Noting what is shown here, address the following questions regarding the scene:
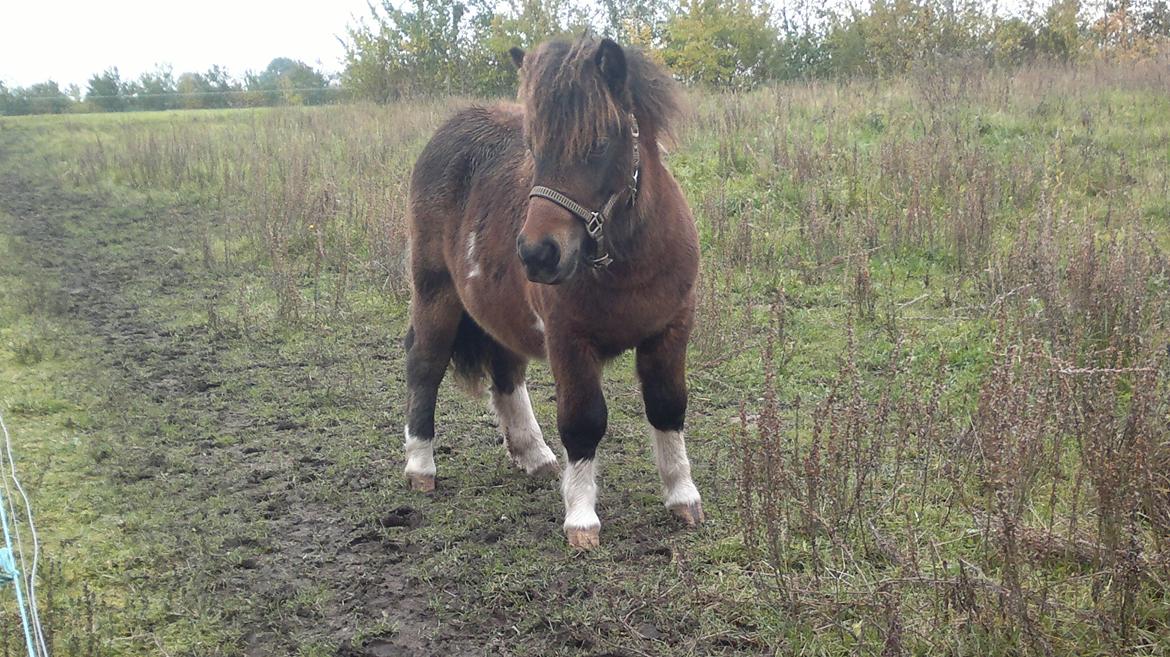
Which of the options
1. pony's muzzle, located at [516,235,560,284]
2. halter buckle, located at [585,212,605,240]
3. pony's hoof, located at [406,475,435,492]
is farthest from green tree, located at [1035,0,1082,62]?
pony's muzzle, located at [516,235,560,284]

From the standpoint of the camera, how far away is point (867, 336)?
6.16 meters

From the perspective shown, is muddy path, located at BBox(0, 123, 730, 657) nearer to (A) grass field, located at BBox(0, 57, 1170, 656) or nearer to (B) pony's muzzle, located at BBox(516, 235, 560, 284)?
(A) grass field, located at BBox(0, 57, 1170, 656)

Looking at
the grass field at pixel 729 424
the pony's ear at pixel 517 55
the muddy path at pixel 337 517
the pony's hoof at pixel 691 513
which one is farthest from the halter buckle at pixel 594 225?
the pony's hoof at pixel 691 513

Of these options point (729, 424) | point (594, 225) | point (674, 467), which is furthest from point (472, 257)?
point (729, 424)

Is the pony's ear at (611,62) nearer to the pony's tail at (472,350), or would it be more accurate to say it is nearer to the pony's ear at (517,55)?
the pony's ear at (517,55)

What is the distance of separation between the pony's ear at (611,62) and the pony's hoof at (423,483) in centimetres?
230

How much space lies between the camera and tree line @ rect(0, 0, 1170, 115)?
1630 cm

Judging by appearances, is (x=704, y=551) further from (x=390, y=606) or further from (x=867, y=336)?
(x=867, y=336)

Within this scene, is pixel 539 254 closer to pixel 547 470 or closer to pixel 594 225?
pixel 594 225

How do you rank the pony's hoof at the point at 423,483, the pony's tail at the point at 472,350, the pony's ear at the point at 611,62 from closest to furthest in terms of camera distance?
1. the pony's ear at the point at 611,62
2. the pony's hoof at the point at 423,483
3. the pony's tail at the point at 472,350

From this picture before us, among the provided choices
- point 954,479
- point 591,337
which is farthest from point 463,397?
point 954,479

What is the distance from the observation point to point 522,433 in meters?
4.79

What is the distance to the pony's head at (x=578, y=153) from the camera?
3.19 metres

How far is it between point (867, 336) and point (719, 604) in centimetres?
352
